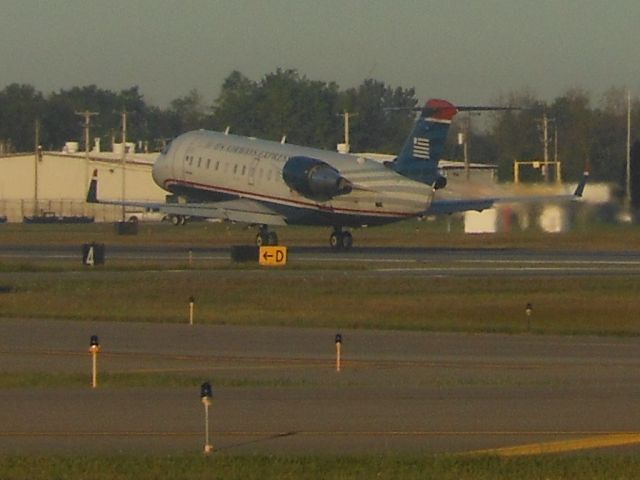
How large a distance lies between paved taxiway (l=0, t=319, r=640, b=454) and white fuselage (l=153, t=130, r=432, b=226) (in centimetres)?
2959

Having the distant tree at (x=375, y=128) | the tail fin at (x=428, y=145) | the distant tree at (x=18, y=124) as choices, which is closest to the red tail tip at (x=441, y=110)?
the tail fin at (x=428, y=145)

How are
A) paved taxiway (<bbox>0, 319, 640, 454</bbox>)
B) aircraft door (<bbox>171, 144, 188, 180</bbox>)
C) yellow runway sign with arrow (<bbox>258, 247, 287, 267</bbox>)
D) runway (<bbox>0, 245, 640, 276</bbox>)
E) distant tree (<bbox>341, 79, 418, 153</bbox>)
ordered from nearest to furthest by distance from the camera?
paved taxiway (<bbox>0, 319, 640, 454</bbox>) < runway (<bbox>0, 245, 640, 276</bbox>) < yellow runway sign with arrow (<bbox>258, 247, 287, 267</bbox>) < aircraft door (<bbox>171, 144, 188, 180</bbox>) < distant tree (<bbox>341, 79, 418, 153</bbox>)

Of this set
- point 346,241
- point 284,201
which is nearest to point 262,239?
point 284,201

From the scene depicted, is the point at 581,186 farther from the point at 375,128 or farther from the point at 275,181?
the point at 375,128

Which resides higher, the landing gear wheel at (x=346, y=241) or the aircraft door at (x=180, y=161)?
the aircraft door at (x=180, y=161)

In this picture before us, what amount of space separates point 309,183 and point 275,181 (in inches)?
88.8

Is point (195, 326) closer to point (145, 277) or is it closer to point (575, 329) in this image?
point (575, 329)

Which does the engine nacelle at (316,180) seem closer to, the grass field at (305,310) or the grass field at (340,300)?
the grass field at (305,310)

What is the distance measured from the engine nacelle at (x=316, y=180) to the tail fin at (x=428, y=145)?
2857 millimetres

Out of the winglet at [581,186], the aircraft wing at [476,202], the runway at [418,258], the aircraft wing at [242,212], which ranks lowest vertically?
the runway at [418,258]

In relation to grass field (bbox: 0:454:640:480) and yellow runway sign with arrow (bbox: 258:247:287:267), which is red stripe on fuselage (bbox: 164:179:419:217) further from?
grass field (bbox: 0:454:640:480)

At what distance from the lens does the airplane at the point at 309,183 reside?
63.7 metres

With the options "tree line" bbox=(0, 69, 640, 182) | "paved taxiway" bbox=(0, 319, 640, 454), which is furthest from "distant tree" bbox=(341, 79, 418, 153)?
"paved taxiway" bbox=(0, 319, 640, 454)

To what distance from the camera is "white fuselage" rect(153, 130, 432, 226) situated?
63656mm
